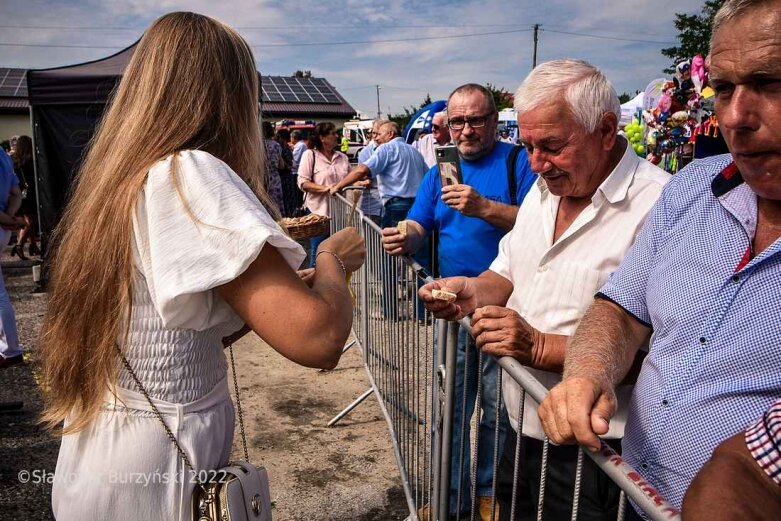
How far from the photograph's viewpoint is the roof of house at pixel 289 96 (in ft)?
107

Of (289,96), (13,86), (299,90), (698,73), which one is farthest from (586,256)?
(13,86)

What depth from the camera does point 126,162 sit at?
1333 mm

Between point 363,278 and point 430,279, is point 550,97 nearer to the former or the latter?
point 430,279

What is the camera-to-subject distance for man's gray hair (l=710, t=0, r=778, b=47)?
1.26 meters

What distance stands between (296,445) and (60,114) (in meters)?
5.74

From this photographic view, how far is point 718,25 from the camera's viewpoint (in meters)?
1.38

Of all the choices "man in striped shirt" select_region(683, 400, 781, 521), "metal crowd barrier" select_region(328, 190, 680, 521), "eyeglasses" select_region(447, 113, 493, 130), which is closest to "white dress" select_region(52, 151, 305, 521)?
"metal crowd barrier" select_region(328, 190, 680, 521)

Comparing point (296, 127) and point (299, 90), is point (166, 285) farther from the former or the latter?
point (299, 90)

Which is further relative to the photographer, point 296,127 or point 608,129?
point 296,127

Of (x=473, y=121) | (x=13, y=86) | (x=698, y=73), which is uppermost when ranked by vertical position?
(x=13, y=86)

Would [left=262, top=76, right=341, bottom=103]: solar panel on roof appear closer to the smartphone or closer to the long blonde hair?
the smartphone

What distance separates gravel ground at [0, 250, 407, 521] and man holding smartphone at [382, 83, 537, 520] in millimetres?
650

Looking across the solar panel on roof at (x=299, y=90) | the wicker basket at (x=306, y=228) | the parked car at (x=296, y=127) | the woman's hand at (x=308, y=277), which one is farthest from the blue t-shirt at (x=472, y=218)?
the solar panel on roof at (x=299, y=90)

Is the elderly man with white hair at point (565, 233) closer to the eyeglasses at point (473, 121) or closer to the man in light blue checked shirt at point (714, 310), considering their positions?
the man in light blue checked shirt at point (714, 310)
